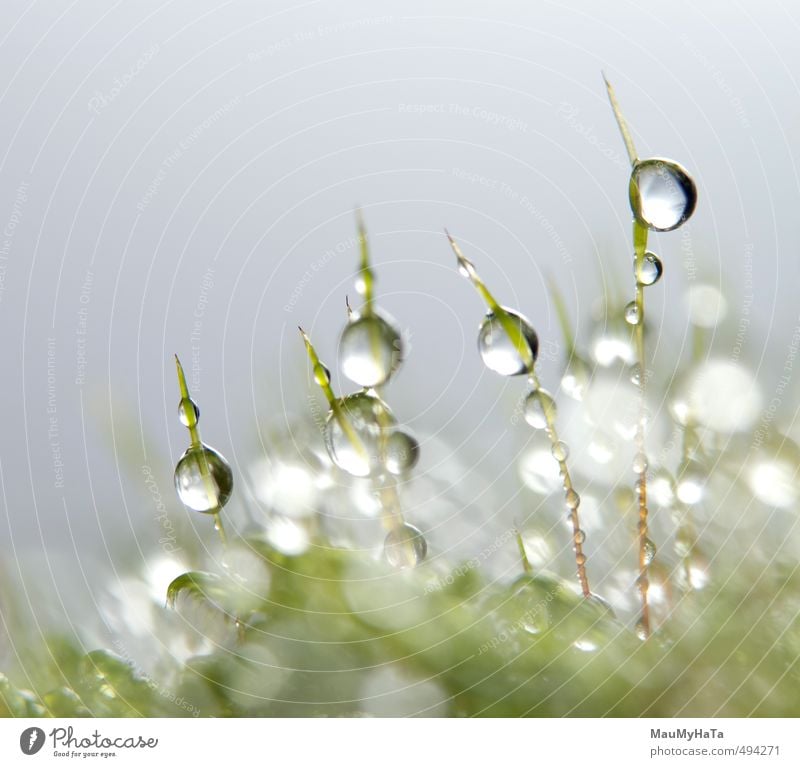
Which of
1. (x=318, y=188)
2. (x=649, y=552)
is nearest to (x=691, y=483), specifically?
(x=649, y=552)

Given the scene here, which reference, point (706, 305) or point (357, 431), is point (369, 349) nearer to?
point (357, 431)

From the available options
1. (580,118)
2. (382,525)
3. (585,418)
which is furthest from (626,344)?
(580,118)

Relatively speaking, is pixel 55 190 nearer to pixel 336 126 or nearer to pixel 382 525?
pixel 336 126
